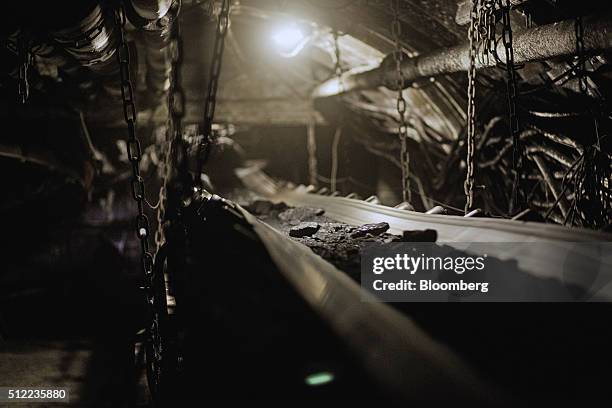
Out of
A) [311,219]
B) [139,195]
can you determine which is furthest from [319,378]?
[311,219]

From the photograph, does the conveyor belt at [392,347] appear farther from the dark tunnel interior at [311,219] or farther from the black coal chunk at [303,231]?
the black coal chunk at [303,231]

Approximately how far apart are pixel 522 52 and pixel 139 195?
331 cm

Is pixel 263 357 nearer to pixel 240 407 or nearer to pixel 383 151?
pixel 240 407

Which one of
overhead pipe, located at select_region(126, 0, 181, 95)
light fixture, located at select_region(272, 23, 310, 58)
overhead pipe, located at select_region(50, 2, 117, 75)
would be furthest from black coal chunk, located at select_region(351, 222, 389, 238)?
light fixture, located at select_region(272, 23, 310, 58)

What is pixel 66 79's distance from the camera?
6.56 metres

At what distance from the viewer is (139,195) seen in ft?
9.34

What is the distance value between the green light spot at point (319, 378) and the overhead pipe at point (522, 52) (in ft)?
10.2

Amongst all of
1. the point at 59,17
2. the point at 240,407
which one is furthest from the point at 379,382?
the point at 59,17

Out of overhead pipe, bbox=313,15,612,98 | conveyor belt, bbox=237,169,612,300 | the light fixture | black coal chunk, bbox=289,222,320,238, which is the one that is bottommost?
black coal chunk, bbox=289,222,320,238

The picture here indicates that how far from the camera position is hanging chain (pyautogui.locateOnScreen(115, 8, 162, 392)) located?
268 centimetres

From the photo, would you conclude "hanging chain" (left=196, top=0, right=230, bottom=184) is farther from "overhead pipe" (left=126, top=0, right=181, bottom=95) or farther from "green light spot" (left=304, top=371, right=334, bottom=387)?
"green light spot" (left=304, top=371, right=334, bottom=387)

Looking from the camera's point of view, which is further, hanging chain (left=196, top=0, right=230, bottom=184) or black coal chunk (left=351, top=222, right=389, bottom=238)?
black coal chunk (left=351, top=222, right=389, bottom=238)

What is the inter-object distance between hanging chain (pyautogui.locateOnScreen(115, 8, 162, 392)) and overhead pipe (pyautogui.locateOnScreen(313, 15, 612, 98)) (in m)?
3.14

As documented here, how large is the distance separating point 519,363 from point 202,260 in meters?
1.72
